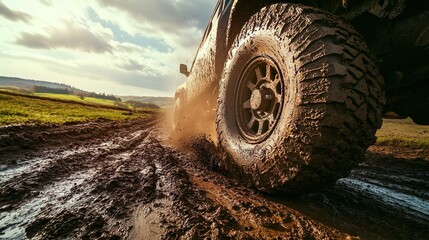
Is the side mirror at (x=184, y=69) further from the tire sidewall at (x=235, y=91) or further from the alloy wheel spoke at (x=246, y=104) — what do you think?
the alloy wheel spoke at (x=246, y=104)

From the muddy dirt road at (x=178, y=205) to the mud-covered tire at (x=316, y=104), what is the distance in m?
0.26

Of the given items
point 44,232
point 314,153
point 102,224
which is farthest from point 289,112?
point 44,232

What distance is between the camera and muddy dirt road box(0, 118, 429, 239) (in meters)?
1.30

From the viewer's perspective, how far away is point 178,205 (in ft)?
5.21

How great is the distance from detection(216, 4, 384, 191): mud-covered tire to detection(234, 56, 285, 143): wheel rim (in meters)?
0.14

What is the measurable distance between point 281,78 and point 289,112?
0.33m

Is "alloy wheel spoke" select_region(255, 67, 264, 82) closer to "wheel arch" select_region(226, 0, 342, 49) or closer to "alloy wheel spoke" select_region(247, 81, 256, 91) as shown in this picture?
"alloy wheel spoke" select_region(247, 81, 256, 91)

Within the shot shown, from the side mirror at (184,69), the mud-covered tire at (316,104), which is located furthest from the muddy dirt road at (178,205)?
the side mirror at (184,69)

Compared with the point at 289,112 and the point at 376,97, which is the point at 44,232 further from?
the point at 376,97

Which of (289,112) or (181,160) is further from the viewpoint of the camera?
(181,160)

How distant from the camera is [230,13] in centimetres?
279

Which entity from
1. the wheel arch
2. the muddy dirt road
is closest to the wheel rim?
the muddy dirt road

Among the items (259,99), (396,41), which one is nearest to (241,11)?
(259,99)

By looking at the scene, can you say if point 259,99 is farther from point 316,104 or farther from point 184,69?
point 184,69
